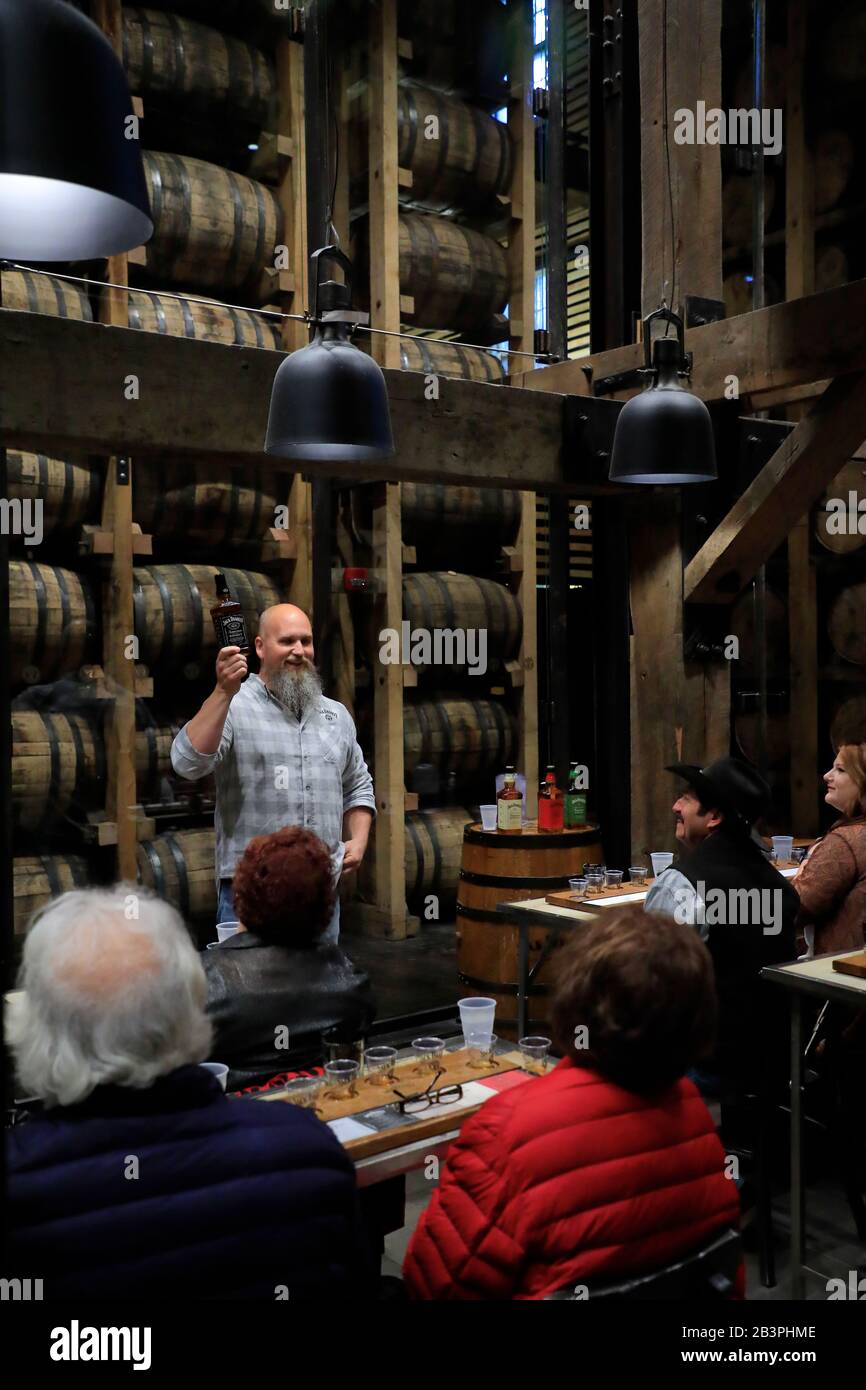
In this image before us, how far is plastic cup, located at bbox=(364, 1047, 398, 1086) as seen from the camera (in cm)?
253

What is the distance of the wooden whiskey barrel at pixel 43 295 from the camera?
5.06 meters

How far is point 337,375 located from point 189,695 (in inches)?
130

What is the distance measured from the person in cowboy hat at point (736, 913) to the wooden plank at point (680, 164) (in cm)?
235

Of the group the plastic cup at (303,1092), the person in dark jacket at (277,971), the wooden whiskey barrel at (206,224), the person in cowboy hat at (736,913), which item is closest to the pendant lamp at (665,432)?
the person in cowboy hat at (736,913)

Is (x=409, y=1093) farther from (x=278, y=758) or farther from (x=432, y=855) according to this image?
(x=432, y=855)

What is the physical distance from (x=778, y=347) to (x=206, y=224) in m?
3.00

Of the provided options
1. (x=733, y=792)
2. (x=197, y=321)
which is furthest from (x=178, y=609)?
(x=733, y=792)

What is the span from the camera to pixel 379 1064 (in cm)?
257

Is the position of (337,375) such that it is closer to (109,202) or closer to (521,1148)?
(109,202)

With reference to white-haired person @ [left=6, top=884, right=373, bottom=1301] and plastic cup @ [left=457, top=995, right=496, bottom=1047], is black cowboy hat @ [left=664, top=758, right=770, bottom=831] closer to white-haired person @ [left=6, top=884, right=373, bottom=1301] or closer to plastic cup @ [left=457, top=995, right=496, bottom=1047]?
plastic cup @ [left=457, top=995, right=496, bottom=1047]

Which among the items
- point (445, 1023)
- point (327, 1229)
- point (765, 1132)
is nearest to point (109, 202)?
point (327, 1229)

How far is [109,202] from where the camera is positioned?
187 centimetres

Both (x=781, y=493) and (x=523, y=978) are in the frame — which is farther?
(x=781, y=493)
